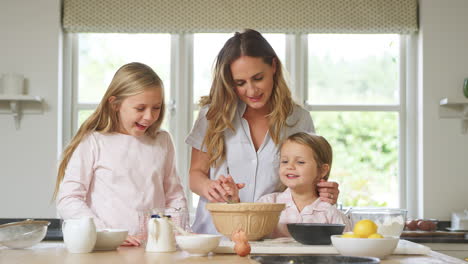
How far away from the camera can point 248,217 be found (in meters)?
2.05

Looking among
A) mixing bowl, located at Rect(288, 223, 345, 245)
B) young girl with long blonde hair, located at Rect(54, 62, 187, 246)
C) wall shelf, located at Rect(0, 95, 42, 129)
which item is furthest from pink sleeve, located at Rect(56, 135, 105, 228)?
wall shelf, located at Rect(0, 95, 42, 129)

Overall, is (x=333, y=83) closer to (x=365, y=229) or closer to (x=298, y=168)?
(x=298, y=168)

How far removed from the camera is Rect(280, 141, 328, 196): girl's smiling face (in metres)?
2.48

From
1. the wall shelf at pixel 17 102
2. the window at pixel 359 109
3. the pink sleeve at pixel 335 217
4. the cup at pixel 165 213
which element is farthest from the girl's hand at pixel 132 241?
the window at pixel 359 109

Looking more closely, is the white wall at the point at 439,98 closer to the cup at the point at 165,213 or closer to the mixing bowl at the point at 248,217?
the mixing bowl at the point at 248,217

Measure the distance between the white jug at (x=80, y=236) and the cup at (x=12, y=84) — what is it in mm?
2550

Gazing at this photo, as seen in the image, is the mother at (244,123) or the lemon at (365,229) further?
the mother at (244,123)

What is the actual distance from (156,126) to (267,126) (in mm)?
451

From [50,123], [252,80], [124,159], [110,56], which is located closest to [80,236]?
[124,159]

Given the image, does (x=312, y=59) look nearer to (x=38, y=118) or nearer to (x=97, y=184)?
(x=38, y=118)

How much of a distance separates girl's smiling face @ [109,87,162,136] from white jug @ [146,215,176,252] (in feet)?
2.30

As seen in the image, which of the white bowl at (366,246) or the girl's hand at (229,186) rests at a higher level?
the girl's hand at (229,186)

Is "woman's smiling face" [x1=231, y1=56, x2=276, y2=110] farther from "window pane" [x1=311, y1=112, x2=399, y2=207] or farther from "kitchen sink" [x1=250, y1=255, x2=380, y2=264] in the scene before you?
"window pane" [x1=311, y1=112, x2=399, y2=207]

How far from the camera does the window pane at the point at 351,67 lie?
4.55 meters
